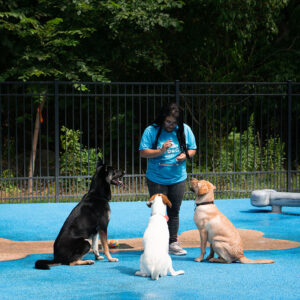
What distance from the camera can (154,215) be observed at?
602 cm

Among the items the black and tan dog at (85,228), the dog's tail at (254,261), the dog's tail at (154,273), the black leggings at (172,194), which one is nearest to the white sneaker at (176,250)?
the black leggings at (172,194)

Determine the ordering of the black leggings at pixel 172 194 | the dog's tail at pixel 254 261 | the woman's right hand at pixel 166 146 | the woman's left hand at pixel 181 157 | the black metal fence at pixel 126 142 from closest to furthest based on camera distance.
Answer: the dog's tail at pixel 254 261, the woman's right hand at pixel 166 146, the woman's left hand at pixel 181 157, the black leggings at pixel 172 194, the black metal fence at pixel 126 142

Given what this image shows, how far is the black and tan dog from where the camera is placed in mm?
6387

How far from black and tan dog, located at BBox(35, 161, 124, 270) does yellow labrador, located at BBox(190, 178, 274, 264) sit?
1.18 metres

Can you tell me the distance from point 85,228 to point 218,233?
1.59 m

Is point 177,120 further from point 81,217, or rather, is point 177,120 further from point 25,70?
point 25,70

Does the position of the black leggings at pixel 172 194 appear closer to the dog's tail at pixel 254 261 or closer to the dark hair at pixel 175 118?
the dark hair at pixel 175 118

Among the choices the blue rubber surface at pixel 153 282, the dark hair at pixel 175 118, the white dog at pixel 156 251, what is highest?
the dark hair at pixel 175 118

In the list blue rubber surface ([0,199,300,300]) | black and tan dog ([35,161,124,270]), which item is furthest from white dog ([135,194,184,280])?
black and tan dog ([35,161,124,270])

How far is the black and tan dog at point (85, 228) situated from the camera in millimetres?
6387

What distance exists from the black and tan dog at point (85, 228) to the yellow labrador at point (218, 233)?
1.18m

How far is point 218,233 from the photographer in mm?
6391

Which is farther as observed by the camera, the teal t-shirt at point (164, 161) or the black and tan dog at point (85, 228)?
the teal t-shirt at point (164, 161)

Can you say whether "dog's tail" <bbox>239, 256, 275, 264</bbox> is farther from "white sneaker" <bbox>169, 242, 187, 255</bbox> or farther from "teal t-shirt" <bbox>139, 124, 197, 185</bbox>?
"teal t-shirt" <bbox>139, 124, 197, 185</bbox>
